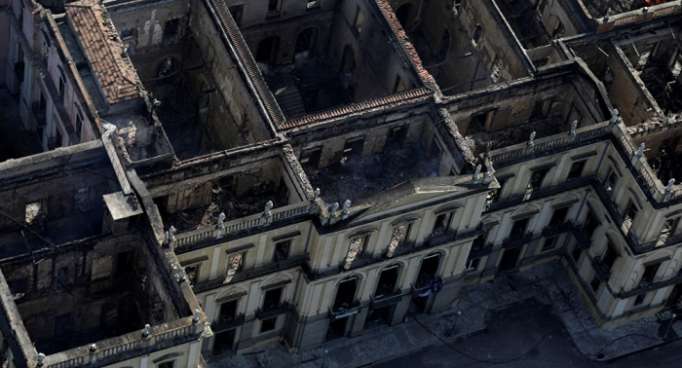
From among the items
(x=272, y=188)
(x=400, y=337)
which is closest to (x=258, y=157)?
(x=272, y=188)

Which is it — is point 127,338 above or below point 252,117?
below

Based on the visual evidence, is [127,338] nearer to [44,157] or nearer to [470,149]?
[44,157]

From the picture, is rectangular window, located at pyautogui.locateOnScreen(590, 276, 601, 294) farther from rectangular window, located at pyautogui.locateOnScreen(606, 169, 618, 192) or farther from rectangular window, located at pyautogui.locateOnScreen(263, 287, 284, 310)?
rectangular window, located at pyautogui.locateOnScreen(263, 287, 284, 310)

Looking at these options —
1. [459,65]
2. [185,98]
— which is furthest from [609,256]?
[185,98]

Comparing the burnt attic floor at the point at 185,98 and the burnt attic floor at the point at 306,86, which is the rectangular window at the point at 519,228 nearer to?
the burnt attic floor at the point at 306,86

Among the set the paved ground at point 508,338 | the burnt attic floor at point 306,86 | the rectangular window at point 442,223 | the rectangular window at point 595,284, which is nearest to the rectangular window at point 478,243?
the paved ground at point 508,338

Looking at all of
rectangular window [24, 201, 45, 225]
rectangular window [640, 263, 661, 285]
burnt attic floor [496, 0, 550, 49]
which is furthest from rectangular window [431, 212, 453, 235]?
rectangular window [24, 201, 45, 225]

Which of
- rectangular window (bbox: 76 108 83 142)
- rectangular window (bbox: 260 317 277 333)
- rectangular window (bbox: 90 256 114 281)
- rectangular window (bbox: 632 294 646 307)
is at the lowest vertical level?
rectangular window (bbox: 90 256 114 281)
